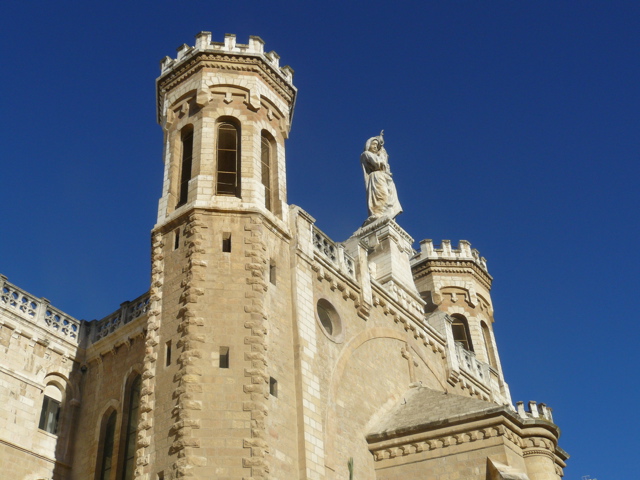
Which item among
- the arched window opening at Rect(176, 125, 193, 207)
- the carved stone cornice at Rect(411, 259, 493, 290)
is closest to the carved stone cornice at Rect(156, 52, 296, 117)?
the arched window opening at Rect(176, 125, 193, 207)

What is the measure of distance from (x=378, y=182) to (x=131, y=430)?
1650 centimetres

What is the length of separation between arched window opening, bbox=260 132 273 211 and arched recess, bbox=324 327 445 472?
16.1 ft

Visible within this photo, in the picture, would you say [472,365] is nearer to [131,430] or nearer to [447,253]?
[447,253]

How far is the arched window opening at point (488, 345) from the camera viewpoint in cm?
3797

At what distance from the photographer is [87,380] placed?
26078 millimetres

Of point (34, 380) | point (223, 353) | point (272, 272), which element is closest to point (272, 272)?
point (272, 272)

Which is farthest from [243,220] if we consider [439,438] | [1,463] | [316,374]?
[1,463]

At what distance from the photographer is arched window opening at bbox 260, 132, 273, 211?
920 inches

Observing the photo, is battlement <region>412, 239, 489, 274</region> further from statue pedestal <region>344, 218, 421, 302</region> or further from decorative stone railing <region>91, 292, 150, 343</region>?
decorative stone railing <region>91, 292, 150, 343</region>

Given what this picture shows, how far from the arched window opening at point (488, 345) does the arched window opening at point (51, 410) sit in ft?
68.9

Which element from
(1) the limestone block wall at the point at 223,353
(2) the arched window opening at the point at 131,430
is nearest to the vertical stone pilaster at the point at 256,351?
(1) the limestone block wall at the point at 223,353

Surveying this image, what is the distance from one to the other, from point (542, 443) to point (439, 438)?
3021 millimetres

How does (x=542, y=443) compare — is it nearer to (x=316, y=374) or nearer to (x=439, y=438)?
(x=439, y=438)

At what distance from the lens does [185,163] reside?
24.0 meters
